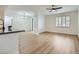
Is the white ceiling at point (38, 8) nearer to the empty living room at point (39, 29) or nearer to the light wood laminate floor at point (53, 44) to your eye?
the empty living room at point (39, 29)

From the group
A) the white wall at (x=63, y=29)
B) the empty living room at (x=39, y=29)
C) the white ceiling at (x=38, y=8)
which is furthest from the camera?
the white wall at (x=63, y=29)

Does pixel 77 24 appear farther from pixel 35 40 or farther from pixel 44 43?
pixel 35 40

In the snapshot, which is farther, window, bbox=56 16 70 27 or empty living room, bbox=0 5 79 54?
window, bbox=56 16 70 27

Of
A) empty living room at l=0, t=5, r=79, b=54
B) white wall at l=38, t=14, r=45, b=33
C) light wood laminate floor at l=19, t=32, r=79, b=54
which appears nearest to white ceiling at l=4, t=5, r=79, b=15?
empty living room at l=0, t=5, r=79, b=54

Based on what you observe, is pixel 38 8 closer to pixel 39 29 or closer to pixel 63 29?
pixel 39 29

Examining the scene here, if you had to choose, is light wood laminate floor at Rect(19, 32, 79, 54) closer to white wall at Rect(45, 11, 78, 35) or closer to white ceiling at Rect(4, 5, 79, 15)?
white wall at Rect(45, 11, 78, 35)

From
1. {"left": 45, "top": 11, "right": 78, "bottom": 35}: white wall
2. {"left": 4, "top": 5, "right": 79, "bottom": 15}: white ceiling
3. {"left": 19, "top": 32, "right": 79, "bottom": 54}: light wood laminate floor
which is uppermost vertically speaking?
{"left": 4, "top": 5, "right": 79, "bottom": 15}: white ceiling

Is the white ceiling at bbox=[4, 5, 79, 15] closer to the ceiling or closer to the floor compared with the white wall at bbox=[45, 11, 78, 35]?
closer to the ceiling

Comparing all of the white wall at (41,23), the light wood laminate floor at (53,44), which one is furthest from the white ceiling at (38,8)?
the light wood laminate floor at (53,44)

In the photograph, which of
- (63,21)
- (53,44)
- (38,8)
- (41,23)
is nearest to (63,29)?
(63,21)

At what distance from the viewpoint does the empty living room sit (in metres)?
2.19

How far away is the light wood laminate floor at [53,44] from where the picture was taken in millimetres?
2422
